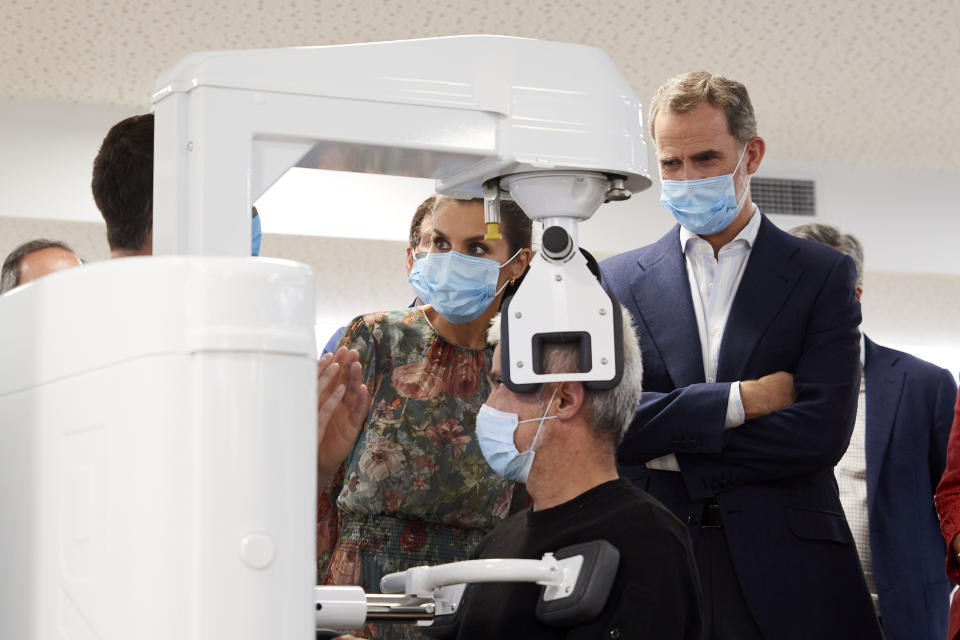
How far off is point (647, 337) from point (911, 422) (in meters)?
1.15

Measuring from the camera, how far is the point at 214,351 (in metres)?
0.79

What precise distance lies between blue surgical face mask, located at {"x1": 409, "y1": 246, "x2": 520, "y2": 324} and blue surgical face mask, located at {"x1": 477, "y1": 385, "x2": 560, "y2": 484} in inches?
20.2

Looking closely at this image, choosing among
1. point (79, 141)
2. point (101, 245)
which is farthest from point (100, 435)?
point (101, 245)

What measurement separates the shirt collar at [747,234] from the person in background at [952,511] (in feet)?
1.61

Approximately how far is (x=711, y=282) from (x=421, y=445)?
647mm

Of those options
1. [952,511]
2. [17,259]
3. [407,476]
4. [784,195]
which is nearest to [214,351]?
[407,476]

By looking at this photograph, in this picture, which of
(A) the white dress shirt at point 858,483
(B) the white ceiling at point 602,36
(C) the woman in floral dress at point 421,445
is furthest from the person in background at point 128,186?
(A) the white dress shirt at point 858,483

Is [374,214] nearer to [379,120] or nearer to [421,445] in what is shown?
[421,445]

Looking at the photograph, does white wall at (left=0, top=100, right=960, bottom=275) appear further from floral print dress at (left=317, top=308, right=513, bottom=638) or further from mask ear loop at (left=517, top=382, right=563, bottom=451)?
mask ear loop at (left=517, top=382, right=563, bottom=451)

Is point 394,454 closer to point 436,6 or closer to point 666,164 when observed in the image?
point 666,164

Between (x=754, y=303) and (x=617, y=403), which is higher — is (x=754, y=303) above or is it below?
above

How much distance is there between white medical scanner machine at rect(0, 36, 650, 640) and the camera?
0.78 metres

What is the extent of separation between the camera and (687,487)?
2.13 meters

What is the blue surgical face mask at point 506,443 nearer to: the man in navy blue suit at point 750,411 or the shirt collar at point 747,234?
the man in navy blue suit at point 750,411
